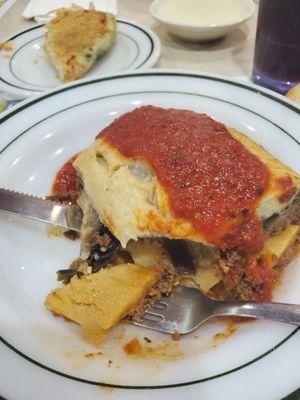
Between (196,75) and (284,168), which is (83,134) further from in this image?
(284,168)

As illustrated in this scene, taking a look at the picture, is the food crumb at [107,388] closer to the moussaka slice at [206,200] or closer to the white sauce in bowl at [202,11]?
the moussaka slice at [206,200]

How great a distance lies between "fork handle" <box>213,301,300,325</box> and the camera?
1.26 metres

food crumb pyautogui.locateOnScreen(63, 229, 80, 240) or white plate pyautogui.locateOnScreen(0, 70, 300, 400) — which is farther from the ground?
white plate pyautogui.locateOnScreen(0, 70, 300, 400)

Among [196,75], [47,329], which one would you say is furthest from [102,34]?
[47,329]

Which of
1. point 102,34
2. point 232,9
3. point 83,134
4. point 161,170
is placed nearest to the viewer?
point 161,170

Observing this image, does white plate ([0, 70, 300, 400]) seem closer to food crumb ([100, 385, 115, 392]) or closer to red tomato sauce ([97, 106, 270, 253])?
food crumb ([100, 385, 115, 392])

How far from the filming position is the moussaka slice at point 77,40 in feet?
9.04

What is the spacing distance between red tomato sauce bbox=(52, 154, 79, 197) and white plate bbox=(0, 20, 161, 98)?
2.40 ft

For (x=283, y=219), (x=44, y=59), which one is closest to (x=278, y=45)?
(x=283, y=219)

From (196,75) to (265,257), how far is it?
116 centimetres

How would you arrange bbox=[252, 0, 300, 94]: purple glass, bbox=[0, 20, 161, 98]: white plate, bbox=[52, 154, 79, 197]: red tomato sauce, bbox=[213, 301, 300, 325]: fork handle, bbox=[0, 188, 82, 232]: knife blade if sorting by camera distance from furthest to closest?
bbox=[0, 20, 161, 98]: white plate < bbox=[252, 0, 300, 94]: purple glass < bbox=[52, 154, 79, 197]: red tomato sauce < bbox=[0, 188, 82, 232]: knife blade < bbox=[213, 301, 300, 325]: fork handle

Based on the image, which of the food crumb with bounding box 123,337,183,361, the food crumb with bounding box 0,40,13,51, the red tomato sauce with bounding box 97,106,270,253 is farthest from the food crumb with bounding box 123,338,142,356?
the food crumb with bounding box 0,40,13,51

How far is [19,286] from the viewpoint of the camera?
155 centimetres

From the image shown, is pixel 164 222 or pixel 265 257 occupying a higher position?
pixel 164 222
